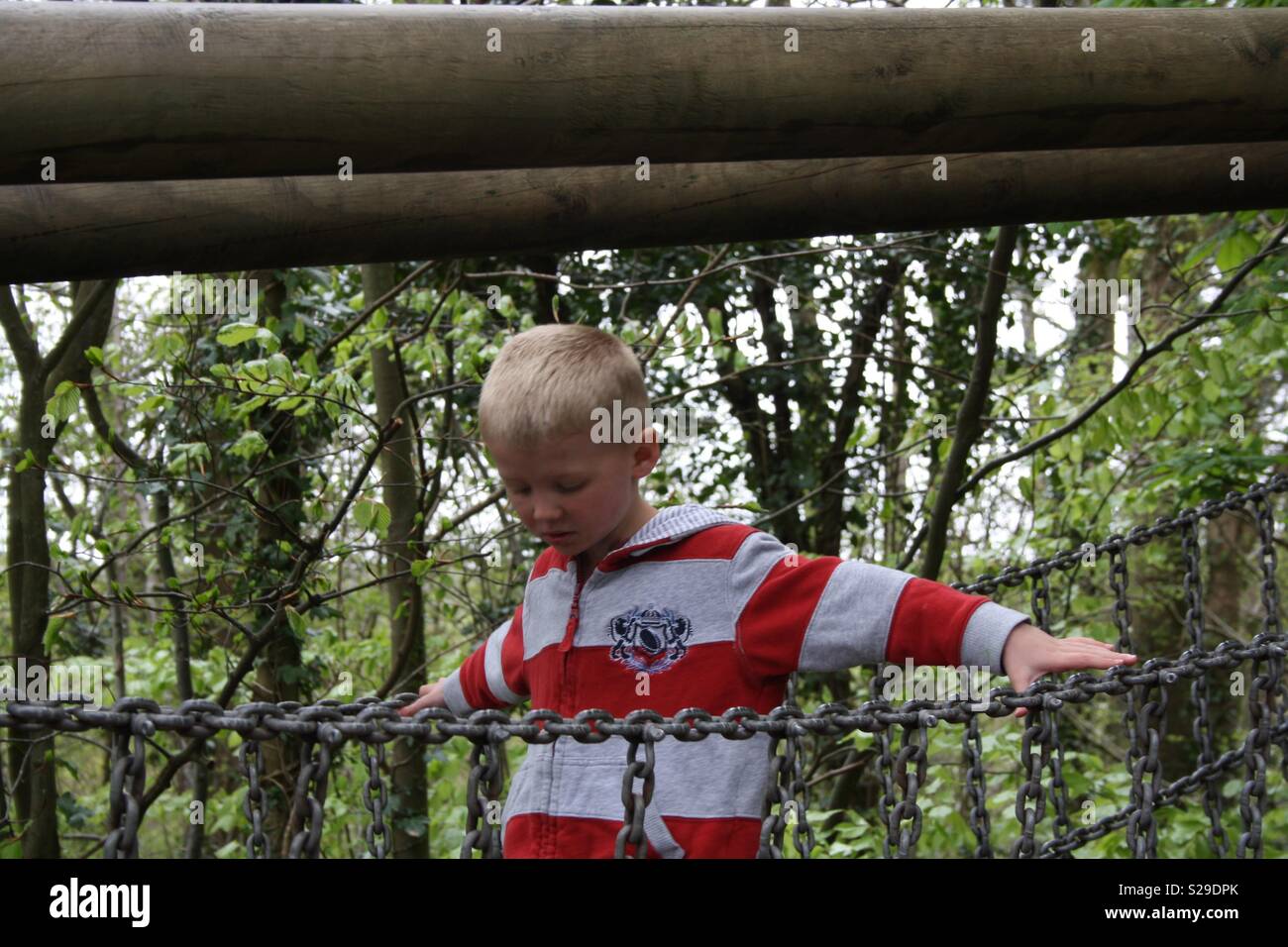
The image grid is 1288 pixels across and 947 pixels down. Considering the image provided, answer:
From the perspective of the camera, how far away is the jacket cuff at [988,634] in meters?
1.75

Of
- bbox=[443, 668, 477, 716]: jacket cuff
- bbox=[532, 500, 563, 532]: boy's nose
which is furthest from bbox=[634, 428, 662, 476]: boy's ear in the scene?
bbox=[443, 668, 477, 716]: jacket cuff

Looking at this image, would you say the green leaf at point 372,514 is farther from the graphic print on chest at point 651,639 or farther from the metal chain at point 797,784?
the metal chain at point 797,784

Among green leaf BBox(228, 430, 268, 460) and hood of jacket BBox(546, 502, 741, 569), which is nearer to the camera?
hood of jacket BBox(546, 502, 741, 569)

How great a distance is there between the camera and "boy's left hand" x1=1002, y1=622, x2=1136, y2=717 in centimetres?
165

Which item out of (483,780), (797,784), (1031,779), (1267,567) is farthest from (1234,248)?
(483,780)

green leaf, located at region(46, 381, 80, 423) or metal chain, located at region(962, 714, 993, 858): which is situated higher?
green leaf, located at region(46, 381, 80, 423)

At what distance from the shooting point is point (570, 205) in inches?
90.7

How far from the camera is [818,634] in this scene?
1942 millimetres

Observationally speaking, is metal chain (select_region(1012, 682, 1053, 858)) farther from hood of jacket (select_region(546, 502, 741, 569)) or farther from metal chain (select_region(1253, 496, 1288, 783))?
metal chain (select_region(1253, 496, 1288, 783))

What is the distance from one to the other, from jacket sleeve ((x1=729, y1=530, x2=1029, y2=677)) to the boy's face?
228 millimetres

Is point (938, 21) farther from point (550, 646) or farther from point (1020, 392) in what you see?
point (1020, 392)

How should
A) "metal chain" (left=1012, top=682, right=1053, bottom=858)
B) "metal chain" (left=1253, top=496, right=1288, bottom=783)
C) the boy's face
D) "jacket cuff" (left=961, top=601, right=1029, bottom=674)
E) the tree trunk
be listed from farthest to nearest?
the tree trunk → "metal chain" (left=1253, top=496, right=1288, bottom=783) → the boy's face → "jacket cuff" (left=961, top=601, right=1029, bottom=674) → "metal chain" (left=1012, top=682, right=1053, bottom=858)

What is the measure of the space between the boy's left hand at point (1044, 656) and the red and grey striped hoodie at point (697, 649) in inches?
0.7

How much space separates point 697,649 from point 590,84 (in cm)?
87
